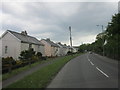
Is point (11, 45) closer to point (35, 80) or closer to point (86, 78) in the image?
point (35, 80)

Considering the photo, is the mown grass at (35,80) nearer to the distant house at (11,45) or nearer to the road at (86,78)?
the road at (86,78)

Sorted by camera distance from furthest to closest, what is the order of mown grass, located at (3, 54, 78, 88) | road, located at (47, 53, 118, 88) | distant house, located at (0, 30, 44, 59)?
distant house, located at (0, 30, 44, 59) → road, located at (47, 53, 118, 88) → mown grass, located at (3, 54, 78, 88)

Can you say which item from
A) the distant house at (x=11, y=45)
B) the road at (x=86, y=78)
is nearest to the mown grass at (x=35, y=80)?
the road at (x=86, y=78)

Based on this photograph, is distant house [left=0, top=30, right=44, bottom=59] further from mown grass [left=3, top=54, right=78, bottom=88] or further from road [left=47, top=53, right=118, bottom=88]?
mown grass [left=3, top=54, right=78, bottom=88]

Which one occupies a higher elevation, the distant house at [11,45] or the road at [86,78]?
the distant house at [11,45]

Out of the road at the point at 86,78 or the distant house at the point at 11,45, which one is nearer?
the road at the point at 86,78

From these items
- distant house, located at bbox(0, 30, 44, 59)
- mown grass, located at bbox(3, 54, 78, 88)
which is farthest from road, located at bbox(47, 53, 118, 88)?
distant house, located at bbox(0, 30, 44, 59)

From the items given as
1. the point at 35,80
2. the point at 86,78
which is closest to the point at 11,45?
the point at 35,80

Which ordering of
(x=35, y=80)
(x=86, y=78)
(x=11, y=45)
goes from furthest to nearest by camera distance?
(x=11, y=45), (x=86, y=78), (x=35, y=80)

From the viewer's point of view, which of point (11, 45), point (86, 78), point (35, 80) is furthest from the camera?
point (11, 45)

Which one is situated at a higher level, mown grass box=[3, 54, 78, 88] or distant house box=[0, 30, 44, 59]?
distant house box=[0, 30, 44, 59]

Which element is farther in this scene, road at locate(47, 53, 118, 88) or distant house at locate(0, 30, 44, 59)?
distant house at locate(0, 30, 44, 59)

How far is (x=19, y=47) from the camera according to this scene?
39156mm

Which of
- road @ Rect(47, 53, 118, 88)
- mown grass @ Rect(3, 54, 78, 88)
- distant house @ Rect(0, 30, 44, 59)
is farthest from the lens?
distant house @ Rect(0, 30, 44, 59)
